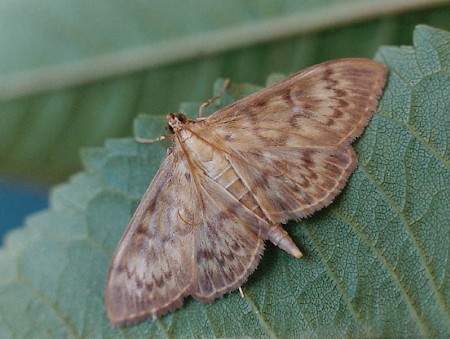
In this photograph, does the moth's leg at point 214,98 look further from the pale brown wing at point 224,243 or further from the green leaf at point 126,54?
the green leaf at point 126,54

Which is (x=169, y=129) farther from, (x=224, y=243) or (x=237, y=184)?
(x=224, y=243)

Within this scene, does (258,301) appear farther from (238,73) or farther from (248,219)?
(238,73)

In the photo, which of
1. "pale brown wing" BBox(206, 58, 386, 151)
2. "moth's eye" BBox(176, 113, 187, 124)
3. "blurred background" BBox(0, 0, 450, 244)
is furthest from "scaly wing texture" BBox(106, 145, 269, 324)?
"blurred background" BBox(0, 0, 450, 244)

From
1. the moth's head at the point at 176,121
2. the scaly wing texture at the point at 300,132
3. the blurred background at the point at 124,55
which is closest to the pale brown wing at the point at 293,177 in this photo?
the scaly wing texture at the point at 300,132

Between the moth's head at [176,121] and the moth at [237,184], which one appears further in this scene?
the moth's head at [176,121]

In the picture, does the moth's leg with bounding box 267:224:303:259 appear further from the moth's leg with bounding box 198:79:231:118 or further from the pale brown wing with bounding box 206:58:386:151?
the moth's leg with bounding box 198:79:231:118
